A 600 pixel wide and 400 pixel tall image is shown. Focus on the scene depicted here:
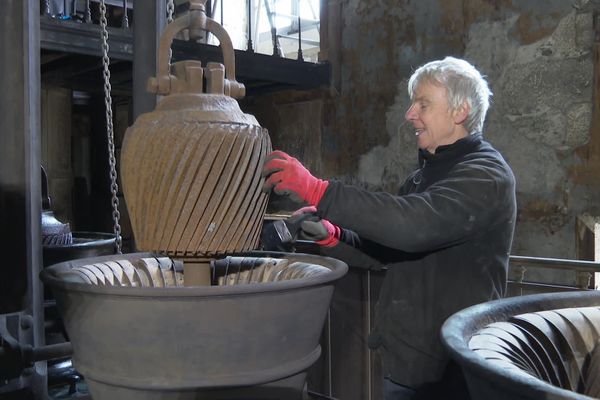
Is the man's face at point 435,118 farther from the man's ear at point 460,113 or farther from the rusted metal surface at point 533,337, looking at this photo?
the rusted metal surface at point 533,337

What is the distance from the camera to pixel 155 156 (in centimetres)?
171

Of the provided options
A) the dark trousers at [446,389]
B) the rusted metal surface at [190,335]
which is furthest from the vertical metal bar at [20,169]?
the dark trousers at [446,389]

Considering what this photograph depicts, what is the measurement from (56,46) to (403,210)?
4279 millimetres

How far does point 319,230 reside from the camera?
2168 mm

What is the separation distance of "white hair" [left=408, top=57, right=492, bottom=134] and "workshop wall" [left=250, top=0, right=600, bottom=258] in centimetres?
299

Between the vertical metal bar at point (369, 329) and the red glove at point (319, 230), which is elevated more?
the red glove at point (319, 230)

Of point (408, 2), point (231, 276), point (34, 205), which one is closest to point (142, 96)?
point (34, 205)

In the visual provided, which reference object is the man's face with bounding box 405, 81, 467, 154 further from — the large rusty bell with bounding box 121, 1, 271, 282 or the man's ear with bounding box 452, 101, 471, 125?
the large rusty bell with bounding box 121, 1, 271, 282

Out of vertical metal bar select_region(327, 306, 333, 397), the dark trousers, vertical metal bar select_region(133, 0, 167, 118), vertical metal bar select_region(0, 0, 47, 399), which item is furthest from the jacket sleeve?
vertical metal bar select_region(327, 306, 333, 397)

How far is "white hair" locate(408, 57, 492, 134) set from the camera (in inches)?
79.7

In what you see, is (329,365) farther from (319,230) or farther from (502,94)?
(502,94)

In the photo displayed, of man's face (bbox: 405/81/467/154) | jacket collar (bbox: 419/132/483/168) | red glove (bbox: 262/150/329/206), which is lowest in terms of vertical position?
red glove (bbox: 262/150/329/206)

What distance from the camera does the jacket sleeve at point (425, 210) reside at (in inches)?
67.6

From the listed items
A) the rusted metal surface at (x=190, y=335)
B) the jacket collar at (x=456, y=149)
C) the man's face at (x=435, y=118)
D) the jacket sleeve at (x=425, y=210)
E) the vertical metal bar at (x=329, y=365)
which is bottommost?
the vertical metal bar at (x=329, y=365)
